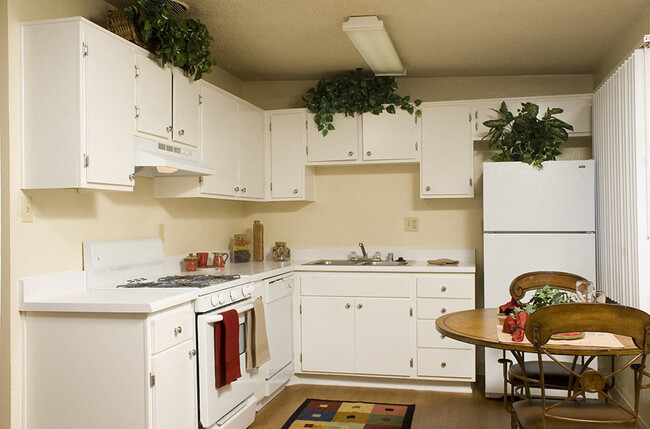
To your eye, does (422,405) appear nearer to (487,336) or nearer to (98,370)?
(487,336)

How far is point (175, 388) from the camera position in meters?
2.79

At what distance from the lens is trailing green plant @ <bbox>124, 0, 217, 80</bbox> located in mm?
3084

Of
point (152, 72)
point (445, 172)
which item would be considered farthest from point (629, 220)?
point (152, 72)

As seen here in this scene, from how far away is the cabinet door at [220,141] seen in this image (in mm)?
3836

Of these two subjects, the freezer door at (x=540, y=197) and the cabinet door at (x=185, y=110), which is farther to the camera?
the freezer door at (x=540, y=197)

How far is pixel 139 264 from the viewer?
345cm

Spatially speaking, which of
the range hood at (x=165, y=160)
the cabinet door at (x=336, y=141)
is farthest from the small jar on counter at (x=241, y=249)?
the range hood at (x=165, y=160)

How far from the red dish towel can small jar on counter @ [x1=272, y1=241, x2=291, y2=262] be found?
1.72 metres

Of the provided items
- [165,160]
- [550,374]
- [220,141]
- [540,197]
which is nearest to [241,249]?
[220,141]

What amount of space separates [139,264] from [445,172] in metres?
2.32

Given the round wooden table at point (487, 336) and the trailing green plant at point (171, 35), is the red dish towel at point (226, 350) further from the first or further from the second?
the trailing green plant at point (171, 35)

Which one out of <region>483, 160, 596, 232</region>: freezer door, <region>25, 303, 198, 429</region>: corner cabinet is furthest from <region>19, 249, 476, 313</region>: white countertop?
<region>483, 160, 596, 232</region>: freezer door

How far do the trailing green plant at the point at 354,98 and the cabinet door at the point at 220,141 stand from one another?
2.36 ft

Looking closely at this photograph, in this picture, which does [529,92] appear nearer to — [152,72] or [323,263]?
[323,263]
